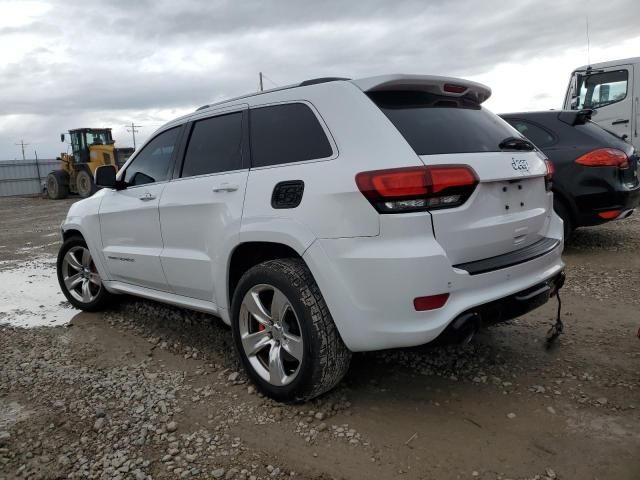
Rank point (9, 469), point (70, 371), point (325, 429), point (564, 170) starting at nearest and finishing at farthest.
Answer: point (9, 469), point (325, 429), point (70, 371), point (564, 170)

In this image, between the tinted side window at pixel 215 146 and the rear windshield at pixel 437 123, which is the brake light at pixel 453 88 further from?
the tinted side window at pixel 215 146

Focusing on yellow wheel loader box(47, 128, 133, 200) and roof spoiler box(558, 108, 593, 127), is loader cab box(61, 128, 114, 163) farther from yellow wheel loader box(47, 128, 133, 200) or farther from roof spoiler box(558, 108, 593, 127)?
roof spoiler box(558, 108, 593, 127)

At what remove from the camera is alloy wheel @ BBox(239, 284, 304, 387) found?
2.80 meters

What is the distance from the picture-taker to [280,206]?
2.76 m

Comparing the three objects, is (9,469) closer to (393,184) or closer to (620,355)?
(393,184)

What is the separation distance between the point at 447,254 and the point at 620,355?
184cm

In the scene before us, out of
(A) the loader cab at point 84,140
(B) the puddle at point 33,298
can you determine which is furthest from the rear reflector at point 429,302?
(A) the loader cab at point 84,140

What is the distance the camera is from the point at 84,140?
70.4 feet

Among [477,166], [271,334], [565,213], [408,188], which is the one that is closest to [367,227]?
[408,188]

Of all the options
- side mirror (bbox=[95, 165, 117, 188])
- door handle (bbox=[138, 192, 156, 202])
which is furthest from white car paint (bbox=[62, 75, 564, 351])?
side mirror (bbox=[95, 165, 117, 188])

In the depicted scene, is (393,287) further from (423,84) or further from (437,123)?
(423,84)

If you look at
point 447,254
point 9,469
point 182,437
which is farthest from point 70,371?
point 447,254

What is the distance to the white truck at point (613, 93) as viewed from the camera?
10.3 meters

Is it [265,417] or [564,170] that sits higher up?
[564,170]
